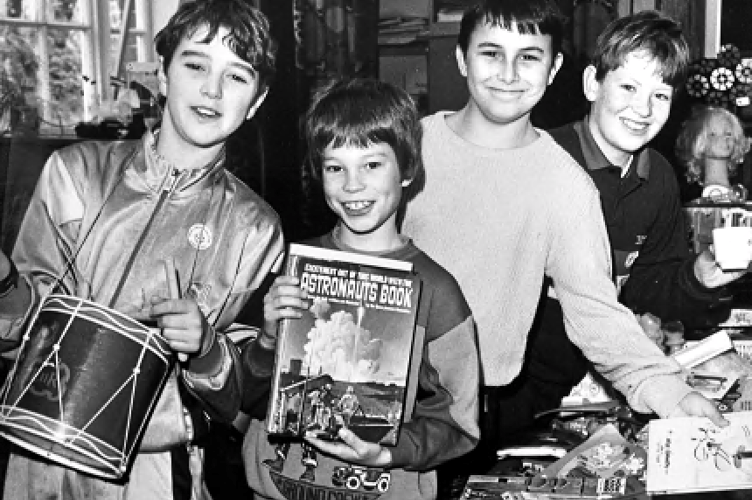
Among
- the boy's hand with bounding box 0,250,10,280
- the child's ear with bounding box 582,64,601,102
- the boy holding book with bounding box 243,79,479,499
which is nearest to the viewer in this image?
the boy's hand with bounding box 0,250,10,280

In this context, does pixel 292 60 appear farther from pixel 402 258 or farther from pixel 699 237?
pixel 699 237

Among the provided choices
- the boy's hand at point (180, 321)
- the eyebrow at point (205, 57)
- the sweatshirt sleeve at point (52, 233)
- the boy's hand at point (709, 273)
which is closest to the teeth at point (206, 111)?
the eyebrow at point (205, 57)

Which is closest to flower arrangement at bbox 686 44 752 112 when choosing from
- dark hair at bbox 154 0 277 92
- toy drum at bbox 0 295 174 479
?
dark hair at bbox 154 0 277 92

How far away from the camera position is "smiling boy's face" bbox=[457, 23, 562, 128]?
100 inches

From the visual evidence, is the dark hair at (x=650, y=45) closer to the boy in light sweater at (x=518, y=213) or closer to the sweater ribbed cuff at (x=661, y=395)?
the boy in light sweater at (x=518, y=213)

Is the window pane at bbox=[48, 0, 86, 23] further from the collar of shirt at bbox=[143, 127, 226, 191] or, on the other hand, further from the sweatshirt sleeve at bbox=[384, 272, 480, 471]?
the sweatshirt sleeve at bbox=[384, 272, 480, 471]

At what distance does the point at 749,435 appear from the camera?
2.40 metres

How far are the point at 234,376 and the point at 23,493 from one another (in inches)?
18.1

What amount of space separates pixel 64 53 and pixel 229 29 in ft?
1.88

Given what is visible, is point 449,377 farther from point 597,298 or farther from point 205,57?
point 205,57

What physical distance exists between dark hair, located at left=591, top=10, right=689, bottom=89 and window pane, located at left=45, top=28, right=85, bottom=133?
1.30 metres

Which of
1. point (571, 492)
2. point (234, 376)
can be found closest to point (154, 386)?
point (234, 376)

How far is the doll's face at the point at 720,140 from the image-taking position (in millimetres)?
4387

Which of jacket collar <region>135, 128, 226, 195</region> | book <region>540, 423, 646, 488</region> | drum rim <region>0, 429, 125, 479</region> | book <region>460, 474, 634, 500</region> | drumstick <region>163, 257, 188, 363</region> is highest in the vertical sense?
jacket collar <region>135, 128, 226, 195</region>
